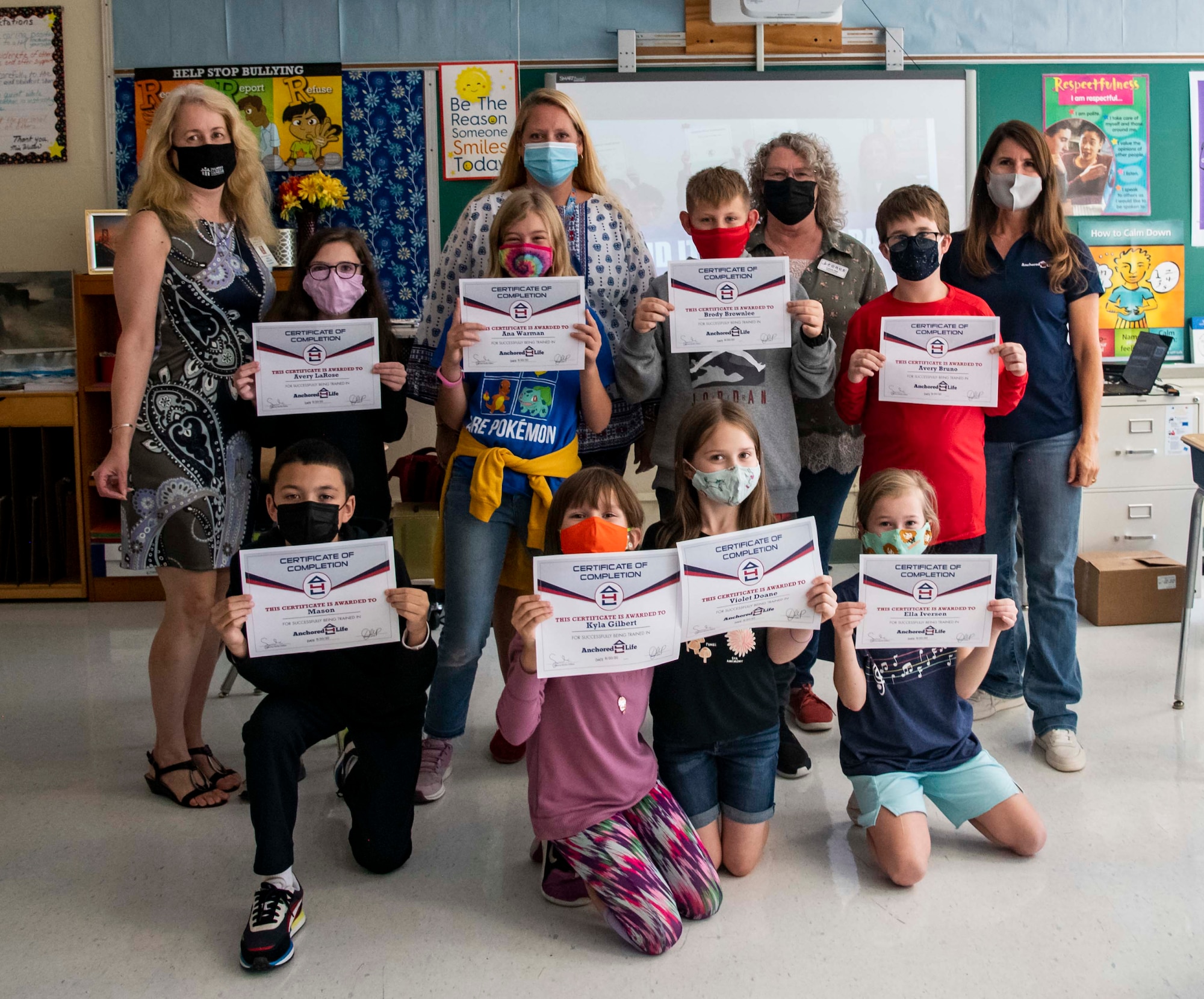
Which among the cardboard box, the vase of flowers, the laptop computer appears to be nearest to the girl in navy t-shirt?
the cardboard box

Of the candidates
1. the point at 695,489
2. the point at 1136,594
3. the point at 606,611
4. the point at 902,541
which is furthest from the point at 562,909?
the point at 1136,594

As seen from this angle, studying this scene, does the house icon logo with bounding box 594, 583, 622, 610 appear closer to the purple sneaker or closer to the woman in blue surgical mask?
the purple sneaker

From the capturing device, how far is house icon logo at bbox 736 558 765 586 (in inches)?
75.7

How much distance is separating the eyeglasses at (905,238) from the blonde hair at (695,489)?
2.11 ft

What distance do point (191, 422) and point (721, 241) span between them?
1274mm

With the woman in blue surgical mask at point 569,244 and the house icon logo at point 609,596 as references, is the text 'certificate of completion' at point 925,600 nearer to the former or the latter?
the house icon logo at point 609,596

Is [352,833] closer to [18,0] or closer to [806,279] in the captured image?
[806,279]

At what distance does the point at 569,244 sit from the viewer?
8.19 feet

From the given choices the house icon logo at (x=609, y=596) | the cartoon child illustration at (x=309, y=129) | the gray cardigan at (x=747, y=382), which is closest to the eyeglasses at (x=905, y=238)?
the gray cardigan at (x=747, y=382)

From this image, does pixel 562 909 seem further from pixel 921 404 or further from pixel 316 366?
pixel 921 404

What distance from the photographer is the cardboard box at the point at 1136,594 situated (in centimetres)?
388

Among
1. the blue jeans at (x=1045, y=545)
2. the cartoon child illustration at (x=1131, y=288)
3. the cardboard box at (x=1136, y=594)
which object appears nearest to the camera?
the blue jeans at (x=1045, y=545)

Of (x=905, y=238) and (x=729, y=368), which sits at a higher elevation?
(x=905, y=238)

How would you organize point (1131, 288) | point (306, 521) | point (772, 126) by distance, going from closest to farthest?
point (306, 521), point (772, 126), point (1131, 288)
